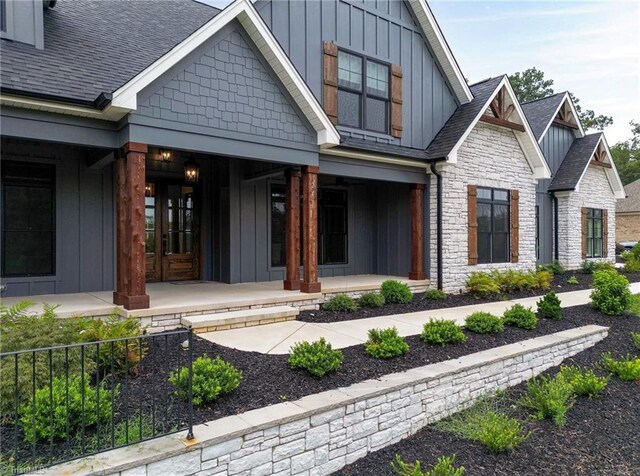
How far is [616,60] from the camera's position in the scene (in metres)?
18.2

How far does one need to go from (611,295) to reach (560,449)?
5.29 metres

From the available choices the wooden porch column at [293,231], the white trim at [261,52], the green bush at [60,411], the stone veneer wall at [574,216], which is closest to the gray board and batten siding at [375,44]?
the white trim at [261,52]

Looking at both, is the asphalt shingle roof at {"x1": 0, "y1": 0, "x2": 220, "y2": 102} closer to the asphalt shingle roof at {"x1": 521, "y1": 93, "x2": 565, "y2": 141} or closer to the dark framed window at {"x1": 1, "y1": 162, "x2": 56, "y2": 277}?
the dark framed window at {"x1": 1, "y1": 162, "x2": 56, "y2": 277}

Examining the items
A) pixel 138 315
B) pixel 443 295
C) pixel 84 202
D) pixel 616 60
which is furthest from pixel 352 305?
pixel 616 60

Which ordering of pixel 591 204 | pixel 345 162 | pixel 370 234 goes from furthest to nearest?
pixel 591 204 < pixel 370 234 < pixel 345 162

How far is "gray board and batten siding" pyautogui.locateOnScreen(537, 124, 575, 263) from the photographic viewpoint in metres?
14.5

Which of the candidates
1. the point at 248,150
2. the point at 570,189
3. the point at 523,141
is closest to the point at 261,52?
the point at 248,150

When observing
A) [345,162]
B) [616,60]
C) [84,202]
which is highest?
[616,60]

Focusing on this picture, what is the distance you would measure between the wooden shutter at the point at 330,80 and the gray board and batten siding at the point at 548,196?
9268 millimetres

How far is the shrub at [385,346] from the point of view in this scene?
4648 millimetres

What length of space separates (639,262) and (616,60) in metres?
9.25

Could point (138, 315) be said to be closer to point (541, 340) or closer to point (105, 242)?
point (105, 242)

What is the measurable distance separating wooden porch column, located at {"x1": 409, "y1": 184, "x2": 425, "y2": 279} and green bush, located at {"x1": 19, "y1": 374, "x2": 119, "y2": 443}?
24.9 feet

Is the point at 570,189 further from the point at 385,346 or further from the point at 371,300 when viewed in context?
the point at 385,346
